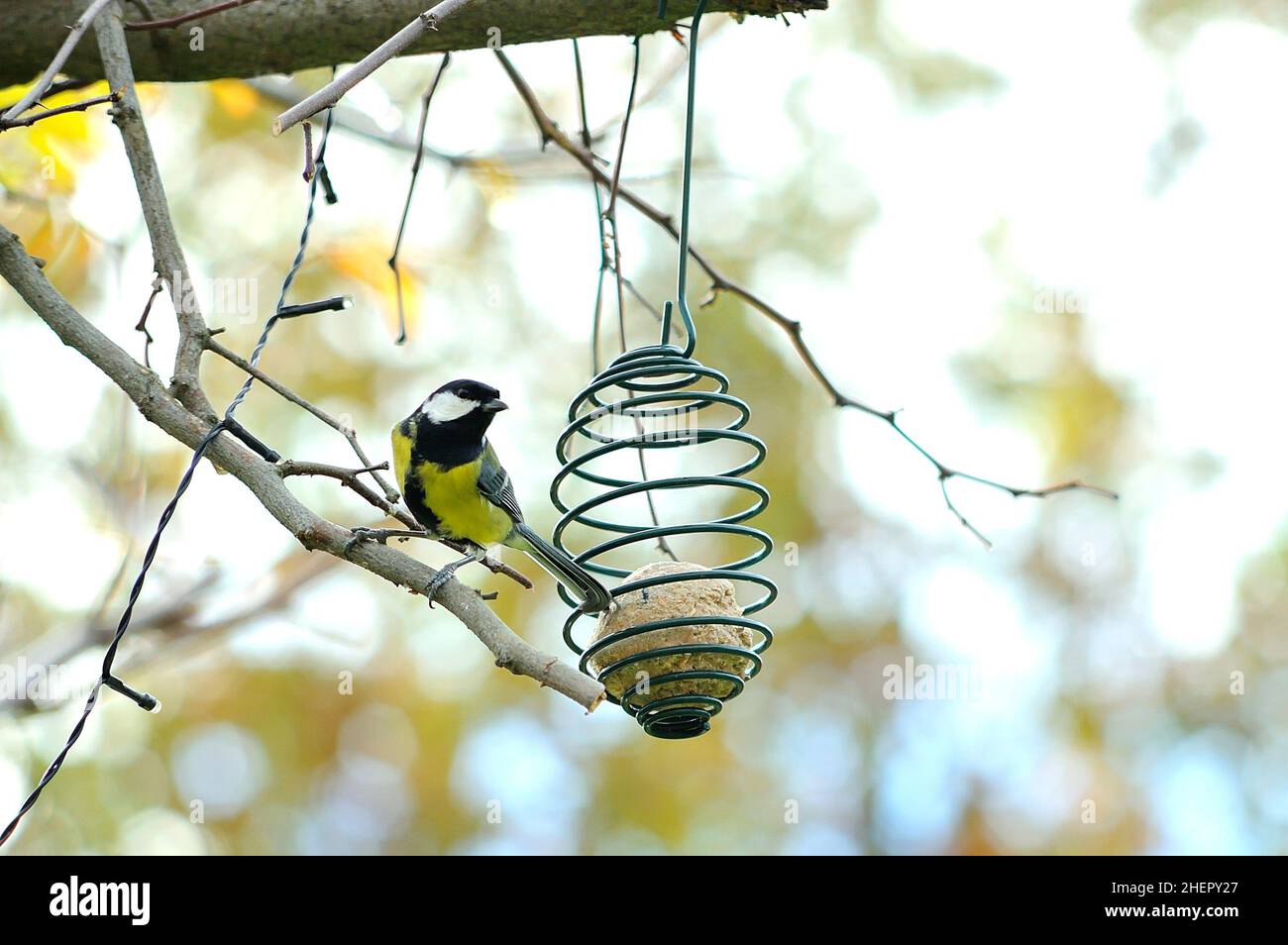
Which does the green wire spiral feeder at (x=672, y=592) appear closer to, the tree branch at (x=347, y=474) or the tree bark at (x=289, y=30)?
the tree branch at (x=347, y=474)

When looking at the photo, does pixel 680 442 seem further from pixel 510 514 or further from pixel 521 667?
pixel 510 514

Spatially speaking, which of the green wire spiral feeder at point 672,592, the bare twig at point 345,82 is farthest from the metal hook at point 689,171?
the bare twig at point 345,82

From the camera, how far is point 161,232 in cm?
293

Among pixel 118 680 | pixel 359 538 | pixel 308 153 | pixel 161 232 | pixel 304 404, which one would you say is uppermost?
pixel 161 232

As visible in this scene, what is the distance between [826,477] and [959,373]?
1.76m

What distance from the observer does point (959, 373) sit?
1181cm

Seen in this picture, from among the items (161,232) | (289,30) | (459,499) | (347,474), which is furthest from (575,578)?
(289,30)

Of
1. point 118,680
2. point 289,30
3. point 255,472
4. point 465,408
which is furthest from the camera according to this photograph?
point 465,408

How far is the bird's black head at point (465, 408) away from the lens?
4.70 metres

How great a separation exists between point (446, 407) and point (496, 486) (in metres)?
0.43

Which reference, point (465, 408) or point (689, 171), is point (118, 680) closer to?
point (689, 171)

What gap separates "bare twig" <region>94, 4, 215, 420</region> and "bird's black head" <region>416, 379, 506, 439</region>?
5.86 feet

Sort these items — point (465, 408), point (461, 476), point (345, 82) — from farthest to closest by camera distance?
point (465, 408)
point (461, 476)
point (345, 82)
